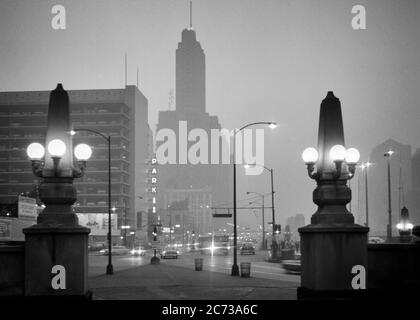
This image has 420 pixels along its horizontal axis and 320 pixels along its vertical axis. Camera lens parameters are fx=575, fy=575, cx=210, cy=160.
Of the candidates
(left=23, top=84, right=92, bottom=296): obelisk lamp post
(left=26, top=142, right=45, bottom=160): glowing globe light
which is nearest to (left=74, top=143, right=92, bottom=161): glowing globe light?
(left=23, top=84, right=92, bottom=296): obelisk lamp post

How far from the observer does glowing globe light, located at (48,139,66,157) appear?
14.8m

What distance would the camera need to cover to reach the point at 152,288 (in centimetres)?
2339

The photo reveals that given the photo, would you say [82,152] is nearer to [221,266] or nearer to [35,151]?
[35,151]

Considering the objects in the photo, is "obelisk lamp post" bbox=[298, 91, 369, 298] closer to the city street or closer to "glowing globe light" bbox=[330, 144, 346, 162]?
"glowing globe light" bbox=[330, 144, 346, 162]

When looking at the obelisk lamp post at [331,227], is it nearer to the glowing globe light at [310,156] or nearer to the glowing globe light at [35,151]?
the glowing globe light at [310,156]

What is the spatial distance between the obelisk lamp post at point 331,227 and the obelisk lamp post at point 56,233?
6.02 m

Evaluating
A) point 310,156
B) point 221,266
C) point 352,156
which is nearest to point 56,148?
point 310,156

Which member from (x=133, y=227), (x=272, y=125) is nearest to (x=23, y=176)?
(x=133, y=227)

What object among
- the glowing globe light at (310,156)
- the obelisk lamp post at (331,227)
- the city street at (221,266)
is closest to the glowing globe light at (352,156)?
the obelisk lamp post at (331,227)

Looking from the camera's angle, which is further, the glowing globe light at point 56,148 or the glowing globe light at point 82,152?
the glowing globe light at point 82,152

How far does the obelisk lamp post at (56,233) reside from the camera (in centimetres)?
1428

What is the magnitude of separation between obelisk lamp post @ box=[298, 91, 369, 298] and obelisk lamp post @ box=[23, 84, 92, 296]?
19.8ft
